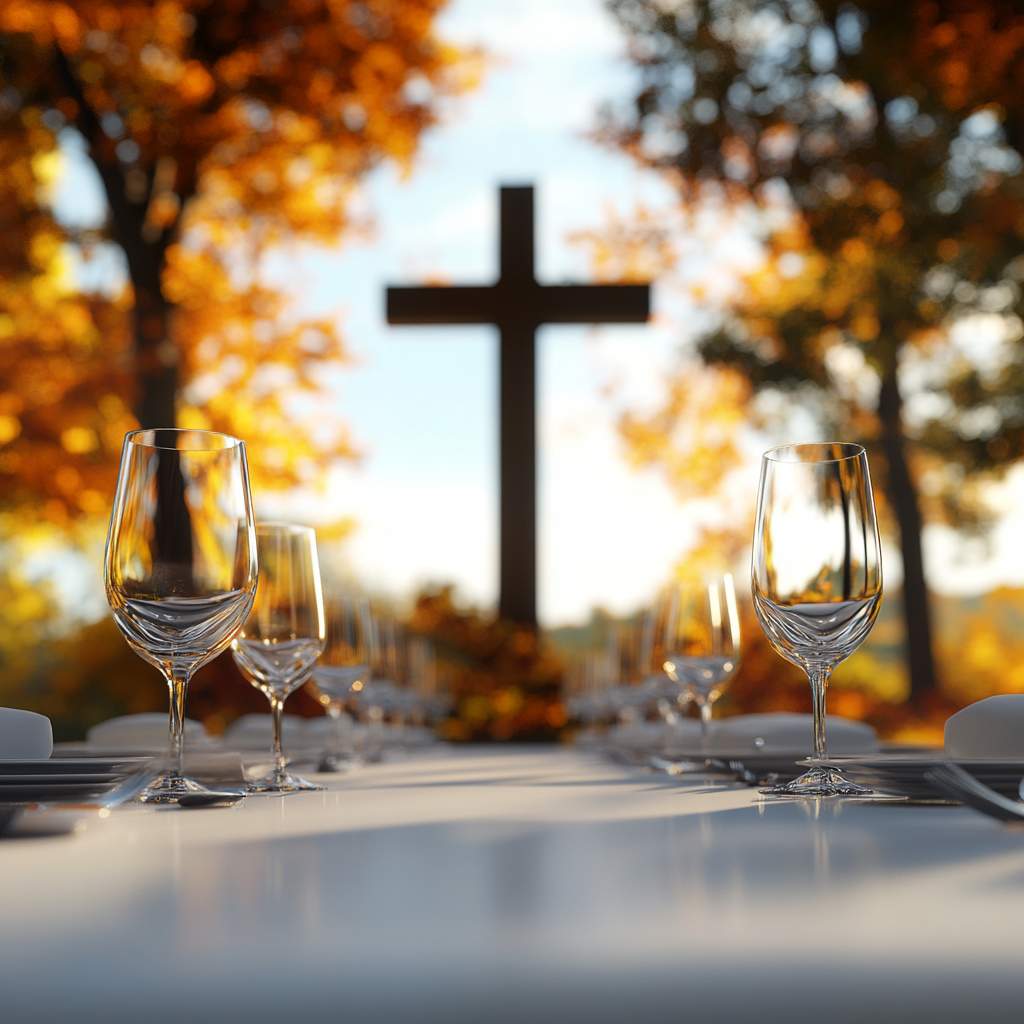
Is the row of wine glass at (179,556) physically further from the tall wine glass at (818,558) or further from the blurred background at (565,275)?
the blurred background at (565,275)

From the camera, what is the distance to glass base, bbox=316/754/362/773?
105cm

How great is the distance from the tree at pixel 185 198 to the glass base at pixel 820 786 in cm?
586

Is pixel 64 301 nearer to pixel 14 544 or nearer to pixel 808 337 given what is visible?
pixel 14 544

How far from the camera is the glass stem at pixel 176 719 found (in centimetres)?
69

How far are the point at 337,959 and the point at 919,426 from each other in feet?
23.9

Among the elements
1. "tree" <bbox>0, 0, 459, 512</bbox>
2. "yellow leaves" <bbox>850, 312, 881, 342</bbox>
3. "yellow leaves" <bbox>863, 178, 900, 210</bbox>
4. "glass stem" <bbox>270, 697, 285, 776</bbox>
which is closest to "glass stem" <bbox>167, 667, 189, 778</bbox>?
"glass stem" <bbox>270, 697, 285, 776</bbox>

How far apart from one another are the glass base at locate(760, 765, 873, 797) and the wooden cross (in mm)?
3043

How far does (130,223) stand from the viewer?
639cm

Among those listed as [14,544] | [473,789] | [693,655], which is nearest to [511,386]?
[693,655]

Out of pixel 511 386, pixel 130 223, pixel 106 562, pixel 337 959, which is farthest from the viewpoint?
pixel 130 223

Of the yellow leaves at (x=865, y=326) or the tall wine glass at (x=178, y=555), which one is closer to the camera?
the tall wine glass at (x=178, y=555)

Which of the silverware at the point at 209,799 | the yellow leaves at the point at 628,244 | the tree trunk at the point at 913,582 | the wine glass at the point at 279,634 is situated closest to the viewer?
the silverware at the point at 209,799

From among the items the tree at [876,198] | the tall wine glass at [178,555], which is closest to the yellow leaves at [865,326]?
the tree at [876,198]

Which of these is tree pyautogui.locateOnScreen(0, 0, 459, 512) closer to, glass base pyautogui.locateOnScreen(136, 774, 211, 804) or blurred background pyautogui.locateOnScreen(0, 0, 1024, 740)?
blurred background pyautogui.locateOnScreen(0, 0, 1024, 740)
